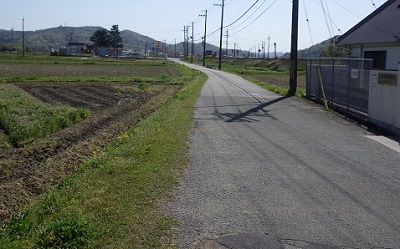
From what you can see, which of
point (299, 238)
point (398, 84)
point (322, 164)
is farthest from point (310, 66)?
point (299, 238)

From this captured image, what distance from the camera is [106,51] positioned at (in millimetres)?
161625

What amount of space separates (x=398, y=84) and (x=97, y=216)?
10.3 meters

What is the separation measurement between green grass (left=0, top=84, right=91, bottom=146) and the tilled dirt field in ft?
1.83

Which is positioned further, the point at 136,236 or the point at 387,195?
the point at 387,195

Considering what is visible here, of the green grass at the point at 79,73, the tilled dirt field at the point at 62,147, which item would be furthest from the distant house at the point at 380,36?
the green grass at the point at 79,73

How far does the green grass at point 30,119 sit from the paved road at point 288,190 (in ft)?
18.6

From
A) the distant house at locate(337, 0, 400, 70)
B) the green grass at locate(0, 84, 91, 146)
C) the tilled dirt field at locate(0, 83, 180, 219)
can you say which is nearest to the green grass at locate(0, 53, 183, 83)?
the tilled dirt field at locate(0, 83, 180, 219)

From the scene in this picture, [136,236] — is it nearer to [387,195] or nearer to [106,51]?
[387,195]

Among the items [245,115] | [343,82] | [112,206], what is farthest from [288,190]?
[343,82]

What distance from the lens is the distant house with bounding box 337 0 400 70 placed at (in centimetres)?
2506

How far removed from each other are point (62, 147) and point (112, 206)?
7.64 m

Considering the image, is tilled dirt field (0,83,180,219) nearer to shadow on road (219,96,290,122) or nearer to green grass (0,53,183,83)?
shadow on road (219,96,290,122)

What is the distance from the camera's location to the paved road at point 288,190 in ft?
18.8

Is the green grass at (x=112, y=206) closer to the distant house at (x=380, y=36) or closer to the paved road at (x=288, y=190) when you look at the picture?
the paved road at (x=288, y=190)
